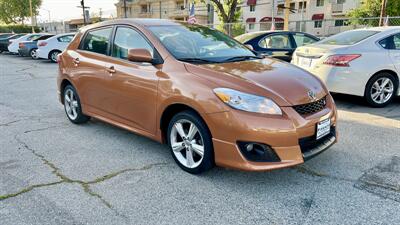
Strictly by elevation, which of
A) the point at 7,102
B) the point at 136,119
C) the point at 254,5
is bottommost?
the point at 7,102

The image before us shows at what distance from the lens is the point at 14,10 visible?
5556cm

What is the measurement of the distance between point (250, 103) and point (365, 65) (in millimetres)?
3805

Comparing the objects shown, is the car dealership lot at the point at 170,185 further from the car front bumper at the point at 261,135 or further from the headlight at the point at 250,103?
the headlight at the point at 250,103

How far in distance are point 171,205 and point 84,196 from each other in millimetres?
814

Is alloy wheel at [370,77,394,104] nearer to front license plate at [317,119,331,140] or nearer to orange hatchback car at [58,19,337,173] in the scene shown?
orange hatchback car at [58,19,337,173]

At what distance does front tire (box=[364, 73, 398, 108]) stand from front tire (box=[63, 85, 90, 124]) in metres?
4.87

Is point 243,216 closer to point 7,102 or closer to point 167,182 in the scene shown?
point 167,182

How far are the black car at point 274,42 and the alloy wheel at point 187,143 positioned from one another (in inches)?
213

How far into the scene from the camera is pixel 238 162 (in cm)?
297

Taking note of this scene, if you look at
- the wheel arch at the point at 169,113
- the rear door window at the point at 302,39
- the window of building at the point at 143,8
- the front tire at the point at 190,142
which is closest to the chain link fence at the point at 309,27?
the rear door window at the point at 302,39

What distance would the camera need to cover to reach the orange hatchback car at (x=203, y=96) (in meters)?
2.95

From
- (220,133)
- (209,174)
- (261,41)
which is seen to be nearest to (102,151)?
(209,174)

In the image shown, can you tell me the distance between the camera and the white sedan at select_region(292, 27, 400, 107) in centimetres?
580

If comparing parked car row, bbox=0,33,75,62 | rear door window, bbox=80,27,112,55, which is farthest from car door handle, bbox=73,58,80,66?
parked car row, bbox=0,33,75,62
